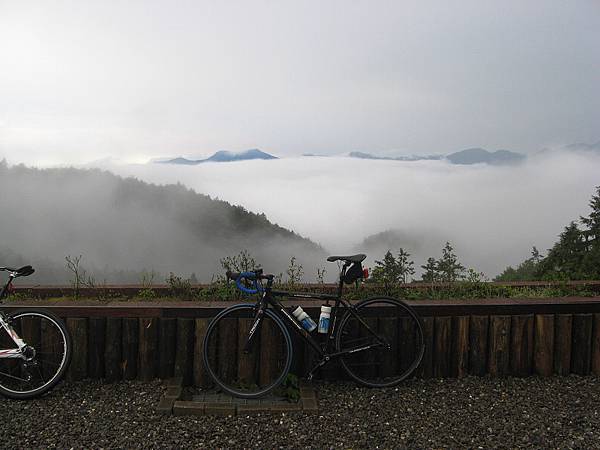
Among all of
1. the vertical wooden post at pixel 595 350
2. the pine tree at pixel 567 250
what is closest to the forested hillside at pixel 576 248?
the pine tree at pixel 567 250

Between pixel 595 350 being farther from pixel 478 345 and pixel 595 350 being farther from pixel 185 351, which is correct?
pixel 185 351

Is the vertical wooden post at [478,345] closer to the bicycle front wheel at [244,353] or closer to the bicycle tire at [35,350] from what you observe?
the bicycle front wheel at [244,353]

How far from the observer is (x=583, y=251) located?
18344mm

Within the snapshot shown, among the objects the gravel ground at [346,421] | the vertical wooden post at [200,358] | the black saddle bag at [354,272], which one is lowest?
the gravel ground at [346,421]

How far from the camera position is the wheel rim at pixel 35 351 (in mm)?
5547

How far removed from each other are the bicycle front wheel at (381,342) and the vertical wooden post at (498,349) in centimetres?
76

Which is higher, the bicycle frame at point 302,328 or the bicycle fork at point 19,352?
the bicycle frame at point 302,328

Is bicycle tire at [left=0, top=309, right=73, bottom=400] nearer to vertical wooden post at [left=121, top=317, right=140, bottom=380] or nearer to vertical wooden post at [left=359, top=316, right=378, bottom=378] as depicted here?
vertical wooden post at [left=121, top=317, right=140, bottom=380]

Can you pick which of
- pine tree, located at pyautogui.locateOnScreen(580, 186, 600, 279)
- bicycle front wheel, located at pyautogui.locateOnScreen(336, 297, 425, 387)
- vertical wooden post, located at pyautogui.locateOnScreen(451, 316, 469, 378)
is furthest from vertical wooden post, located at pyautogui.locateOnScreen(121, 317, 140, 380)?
pine tree, located at pyautogui.locateOnScreen(580, 186, 600, 279)

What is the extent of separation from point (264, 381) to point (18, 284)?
321cm

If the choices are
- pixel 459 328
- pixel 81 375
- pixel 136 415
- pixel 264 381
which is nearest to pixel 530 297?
pixel 459 328

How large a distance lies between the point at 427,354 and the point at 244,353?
174cm

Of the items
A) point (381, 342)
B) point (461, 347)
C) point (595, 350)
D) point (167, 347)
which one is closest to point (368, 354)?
point (381, 342)

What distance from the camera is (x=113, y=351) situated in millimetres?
5625
